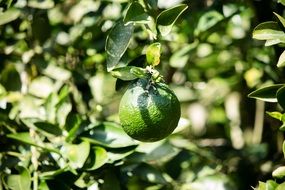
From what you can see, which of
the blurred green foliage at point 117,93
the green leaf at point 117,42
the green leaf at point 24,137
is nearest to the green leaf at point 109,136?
the blurred green foliage at point 117,93

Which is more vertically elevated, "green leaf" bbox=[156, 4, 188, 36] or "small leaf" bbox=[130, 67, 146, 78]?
"green leaf" bbox=[156, 4, 188, 36]

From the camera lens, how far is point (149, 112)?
39.9 inches

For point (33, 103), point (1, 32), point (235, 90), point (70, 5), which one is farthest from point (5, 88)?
point (235, 90)

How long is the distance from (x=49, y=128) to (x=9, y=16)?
0.33m

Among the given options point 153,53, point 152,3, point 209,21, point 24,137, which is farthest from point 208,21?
point 24,137

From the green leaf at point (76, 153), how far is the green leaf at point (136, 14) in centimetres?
34

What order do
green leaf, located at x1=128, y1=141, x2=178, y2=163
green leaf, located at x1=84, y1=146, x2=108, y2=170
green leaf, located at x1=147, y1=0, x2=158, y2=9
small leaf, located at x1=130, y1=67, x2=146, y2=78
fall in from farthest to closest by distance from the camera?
green leaf, located at x1=128, y1=141, x2=178, y2=163, green leaf, located at x1=84, y1=146, x2=108, y2=170, green leaf, located at x1=147, y1=0, x2=158, y2=9, small leaf, located at x1=130, y1=67, x2=146, y2=78

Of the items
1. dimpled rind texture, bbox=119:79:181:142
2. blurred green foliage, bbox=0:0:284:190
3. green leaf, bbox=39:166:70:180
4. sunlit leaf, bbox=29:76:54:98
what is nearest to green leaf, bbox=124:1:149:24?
blurred green foliage, bbox=0:0:284:190

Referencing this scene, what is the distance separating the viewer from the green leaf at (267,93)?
1038mm

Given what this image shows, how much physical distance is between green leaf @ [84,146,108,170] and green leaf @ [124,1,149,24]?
34 cm

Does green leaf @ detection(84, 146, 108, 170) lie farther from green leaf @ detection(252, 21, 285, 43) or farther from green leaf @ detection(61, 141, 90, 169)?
green leaf @ detection(252, 21, 285, 43)

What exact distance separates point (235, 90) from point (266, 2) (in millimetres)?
657

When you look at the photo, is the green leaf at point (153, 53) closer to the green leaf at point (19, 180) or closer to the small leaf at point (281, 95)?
the small leaf at point (281, 95)

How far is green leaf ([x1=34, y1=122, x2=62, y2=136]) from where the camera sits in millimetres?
1261
